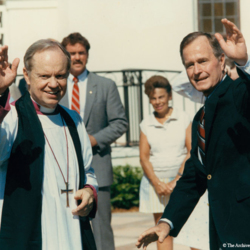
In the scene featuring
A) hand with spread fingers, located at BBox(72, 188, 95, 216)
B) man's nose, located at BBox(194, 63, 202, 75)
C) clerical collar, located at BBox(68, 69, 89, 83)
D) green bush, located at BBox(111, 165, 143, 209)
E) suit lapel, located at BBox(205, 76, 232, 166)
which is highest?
clerical collar, located at BBox(68, 69, 89, 83)

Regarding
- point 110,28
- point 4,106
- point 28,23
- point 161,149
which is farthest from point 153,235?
point 110,28

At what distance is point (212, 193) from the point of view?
→ 324 centimetres

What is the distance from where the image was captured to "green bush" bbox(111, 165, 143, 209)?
388 inches

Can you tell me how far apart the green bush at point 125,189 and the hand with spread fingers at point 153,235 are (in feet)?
20.8

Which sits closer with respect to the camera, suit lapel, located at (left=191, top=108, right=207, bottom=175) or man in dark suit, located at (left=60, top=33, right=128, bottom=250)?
suit lapel, located at (left=191, top=108, right=207, bottom=175)

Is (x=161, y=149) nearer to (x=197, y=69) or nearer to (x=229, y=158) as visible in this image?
(x=197, y=69)

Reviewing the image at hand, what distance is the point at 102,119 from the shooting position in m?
5.68

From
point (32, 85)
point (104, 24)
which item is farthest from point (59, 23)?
point (32, 85)

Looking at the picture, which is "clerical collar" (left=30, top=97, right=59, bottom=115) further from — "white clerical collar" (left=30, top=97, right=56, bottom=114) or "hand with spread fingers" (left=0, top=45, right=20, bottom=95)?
"hand with spread fingers" (left=0, top=45, right=20, bottom=95)

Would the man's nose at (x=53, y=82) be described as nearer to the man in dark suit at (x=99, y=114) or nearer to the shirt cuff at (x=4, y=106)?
the shirt cuff at (x=4, y=106)

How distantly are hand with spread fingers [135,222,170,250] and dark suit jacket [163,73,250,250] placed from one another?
31cm

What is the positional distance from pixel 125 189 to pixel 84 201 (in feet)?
21.8

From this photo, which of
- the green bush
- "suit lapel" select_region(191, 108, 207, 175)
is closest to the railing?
the green bush

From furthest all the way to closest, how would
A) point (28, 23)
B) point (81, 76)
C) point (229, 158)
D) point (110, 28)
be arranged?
point (110, 28), point (28, 23), point (81, 76), point (229, 158)
